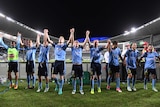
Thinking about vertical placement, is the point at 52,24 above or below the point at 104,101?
above

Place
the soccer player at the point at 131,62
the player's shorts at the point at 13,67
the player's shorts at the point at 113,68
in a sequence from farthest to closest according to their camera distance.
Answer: the player's shorts at the point at 13,67 < the soccer player at the point at 131,62 < the player's shorts at the point at 113,68

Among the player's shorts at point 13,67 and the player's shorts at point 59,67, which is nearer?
the player's shorts at point 59,67

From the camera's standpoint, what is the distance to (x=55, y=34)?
61188mm

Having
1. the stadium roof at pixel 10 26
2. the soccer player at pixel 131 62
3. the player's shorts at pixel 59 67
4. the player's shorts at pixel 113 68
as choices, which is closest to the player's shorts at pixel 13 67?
the player's shorts at pixel 59 67

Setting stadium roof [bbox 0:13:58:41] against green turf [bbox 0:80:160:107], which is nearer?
green turf [bbox 0:80:160:107]

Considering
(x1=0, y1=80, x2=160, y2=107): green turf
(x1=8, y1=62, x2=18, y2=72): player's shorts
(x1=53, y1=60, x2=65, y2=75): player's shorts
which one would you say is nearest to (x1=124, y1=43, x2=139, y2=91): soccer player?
(x1=0, y1=80, x2=160, y2=107): green turf

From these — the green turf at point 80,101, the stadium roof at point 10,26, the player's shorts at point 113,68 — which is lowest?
the green turf at point 80,101

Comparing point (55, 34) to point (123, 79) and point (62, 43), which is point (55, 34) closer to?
point (123, 79)

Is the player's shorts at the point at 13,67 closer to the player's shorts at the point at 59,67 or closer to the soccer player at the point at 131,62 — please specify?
the player's shorts at the point at 59,67

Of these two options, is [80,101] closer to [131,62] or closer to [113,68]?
[113,68]

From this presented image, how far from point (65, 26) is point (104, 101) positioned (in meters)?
51.9

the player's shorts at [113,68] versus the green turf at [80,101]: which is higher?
the player's shorts at [113,68]

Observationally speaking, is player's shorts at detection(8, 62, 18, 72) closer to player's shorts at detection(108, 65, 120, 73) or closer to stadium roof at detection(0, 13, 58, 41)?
player's shorts at detection(108, 65, 120, 73)

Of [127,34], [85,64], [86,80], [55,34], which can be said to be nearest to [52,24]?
[55,34]
